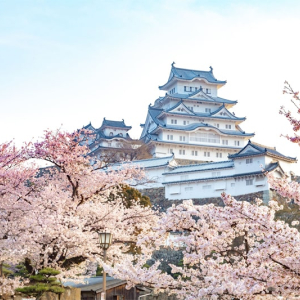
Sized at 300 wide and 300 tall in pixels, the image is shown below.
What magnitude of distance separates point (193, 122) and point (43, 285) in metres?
45.0

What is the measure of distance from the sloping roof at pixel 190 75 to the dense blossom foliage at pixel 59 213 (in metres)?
47.1

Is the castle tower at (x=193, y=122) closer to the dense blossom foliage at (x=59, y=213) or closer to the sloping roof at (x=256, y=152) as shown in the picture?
the sloping roof at (x=256, y=152)

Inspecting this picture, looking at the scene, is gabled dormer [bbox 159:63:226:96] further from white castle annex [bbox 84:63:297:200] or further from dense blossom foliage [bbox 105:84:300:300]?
dense blossom foliage [bbox 105:84:300:300]

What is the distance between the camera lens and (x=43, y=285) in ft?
47.4

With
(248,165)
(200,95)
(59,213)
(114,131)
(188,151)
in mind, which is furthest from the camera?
(114,131)

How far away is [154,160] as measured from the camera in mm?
46531

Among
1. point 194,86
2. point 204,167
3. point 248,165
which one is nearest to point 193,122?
point 194,86

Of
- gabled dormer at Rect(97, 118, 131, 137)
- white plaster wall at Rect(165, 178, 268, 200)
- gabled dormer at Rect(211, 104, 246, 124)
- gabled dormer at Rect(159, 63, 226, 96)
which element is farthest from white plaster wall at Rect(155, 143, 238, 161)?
white plaster wall at Rect(165, 178, 268, 200)

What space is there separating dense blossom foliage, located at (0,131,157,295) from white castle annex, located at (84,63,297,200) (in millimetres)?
22168

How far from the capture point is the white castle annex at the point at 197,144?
40312mm

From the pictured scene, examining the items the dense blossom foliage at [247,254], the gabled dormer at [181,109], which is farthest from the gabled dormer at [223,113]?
the dense blossom foliage at [247,254]

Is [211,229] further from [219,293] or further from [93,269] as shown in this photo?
[93,269]

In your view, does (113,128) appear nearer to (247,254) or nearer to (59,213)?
(59,213)

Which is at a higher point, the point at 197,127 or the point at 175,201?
the point at 197,127
